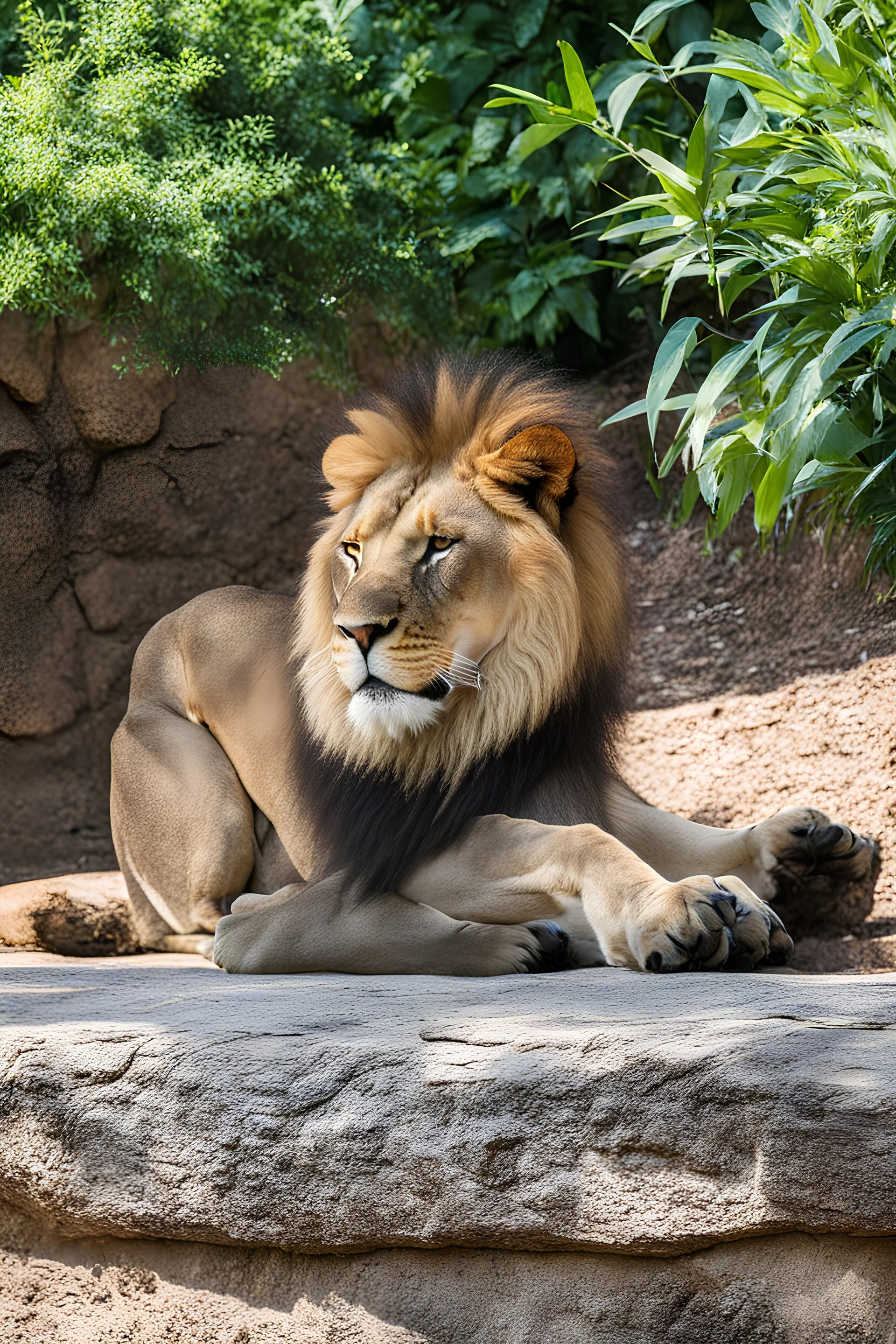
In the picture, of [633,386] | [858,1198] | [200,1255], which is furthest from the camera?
[633,386]

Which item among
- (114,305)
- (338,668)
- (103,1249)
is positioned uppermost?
(114,305)

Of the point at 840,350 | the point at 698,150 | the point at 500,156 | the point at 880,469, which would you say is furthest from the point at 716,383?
the point at 500,156

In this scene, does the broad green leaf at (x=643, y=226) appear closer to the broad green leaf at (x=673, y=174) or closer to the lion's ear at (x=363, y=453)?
the broad green leaf at (x=673, y=174)

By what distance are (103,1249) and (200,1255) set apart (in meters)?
0.19

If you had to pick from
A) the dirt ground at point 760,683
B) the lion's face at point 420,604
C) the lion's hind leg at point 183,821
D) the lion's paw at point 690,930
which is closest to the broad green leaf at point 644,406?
the dirt ground at point 760,683

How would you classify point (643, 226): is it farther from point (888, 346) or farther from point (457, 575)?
point (457, 575)

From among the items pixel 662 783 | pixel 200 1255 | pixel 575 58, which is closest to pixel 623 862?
pixel 200 1255

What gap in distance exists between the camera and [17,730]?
4762 mm

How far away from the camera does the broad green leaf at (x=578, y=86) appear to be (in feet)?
9.12

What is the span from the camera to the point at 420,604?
2.76 m

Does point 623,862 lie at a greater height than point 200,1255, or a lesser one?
greater

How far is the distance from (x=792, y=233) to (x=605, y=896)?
5.18ft

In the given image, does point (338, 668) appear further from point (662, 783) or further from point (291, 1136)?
point (662, 783)

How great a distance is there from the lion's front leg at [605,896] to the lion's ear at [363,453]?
0.89 meters
